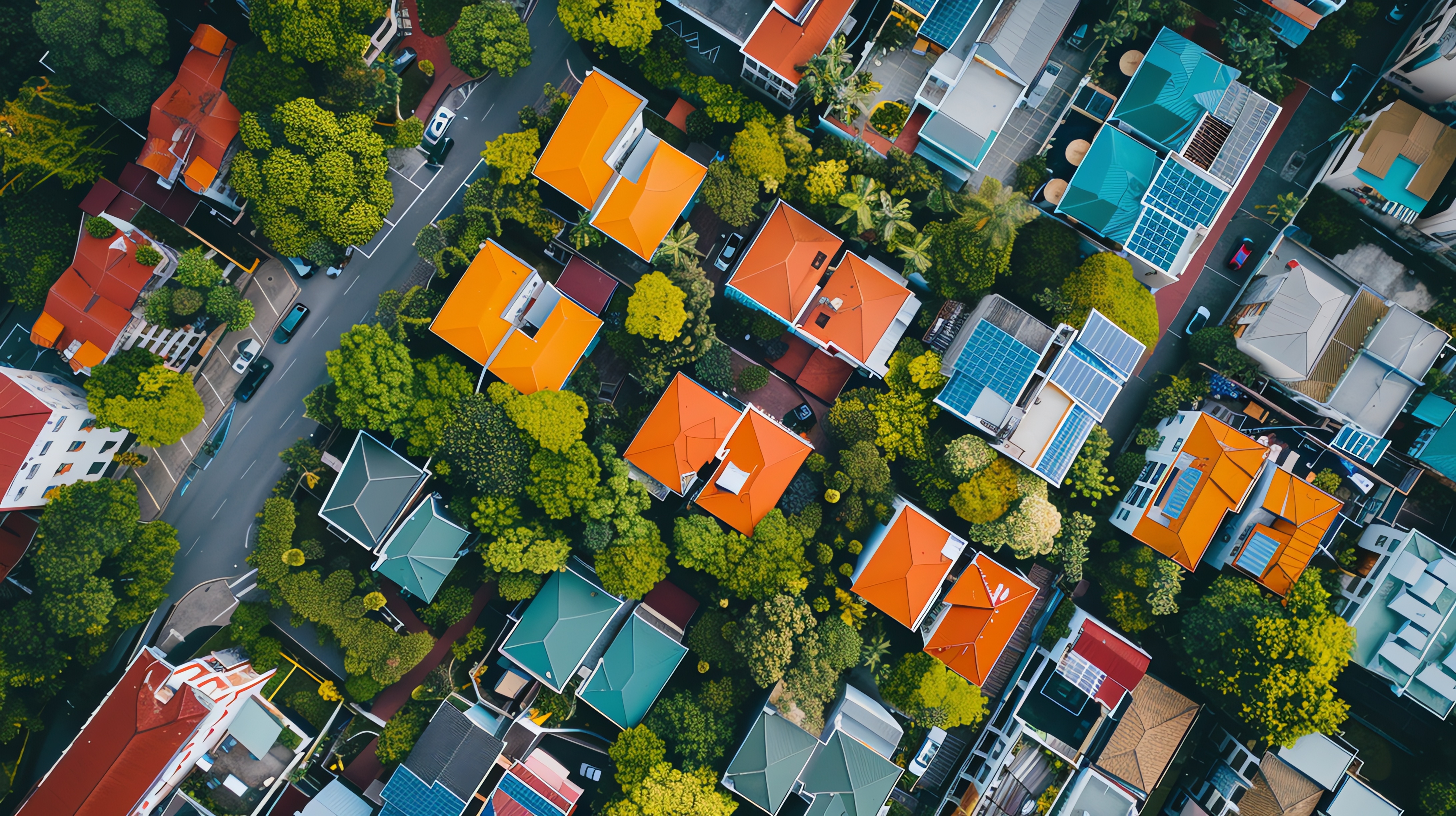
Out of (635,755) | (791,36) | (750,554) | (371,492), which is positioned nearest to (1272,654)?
(750,554)

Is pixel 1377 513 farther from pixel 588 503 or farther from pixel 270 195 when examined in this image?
pixel 270 195

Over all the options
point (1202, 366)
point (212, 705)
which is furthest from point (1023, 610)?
point (212, 705)

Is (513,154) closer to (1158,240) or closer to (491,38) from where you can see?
(491,38)

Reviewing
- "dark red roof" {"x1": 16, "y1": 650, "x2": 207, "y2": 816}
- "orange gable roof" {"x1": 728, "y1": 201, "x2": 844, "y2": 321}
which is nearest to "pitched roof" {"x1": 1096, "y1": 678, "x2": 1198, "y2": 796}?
"orange gable roof" {"x1": 728, "y1": 201, "x2": 844, "y2": 321}

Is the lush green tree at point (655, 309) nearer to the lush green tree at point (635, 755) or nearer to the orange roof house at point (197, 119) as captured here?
the lush green tree at point (635, 755)

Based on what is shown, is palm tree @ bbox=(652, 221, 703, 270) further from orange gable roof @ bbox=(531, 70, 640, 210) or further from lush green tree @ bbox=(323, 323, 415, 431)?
lush green tree @ bbox=(323, 323, 415, 431)
